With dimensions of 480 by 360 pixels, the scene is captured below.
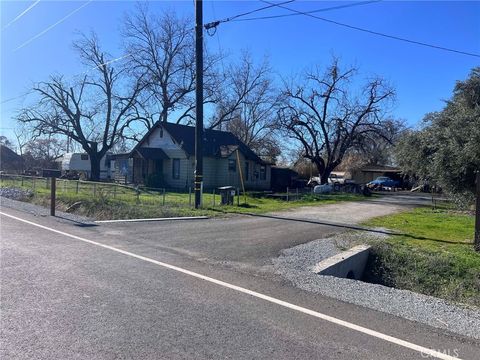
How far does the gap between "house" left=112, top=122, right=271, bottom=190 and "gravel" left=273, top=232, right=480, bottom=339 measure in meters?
26.4

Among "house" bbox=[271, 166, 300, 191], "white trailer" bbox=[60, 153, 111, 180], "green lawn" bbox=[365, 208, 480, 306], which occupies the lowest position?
"green lawn" bbox=[365, 208, 480, 306]

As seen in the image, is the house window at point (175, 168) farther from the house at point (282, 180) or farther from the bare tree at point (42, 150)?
the bare tree at point (42, 150)

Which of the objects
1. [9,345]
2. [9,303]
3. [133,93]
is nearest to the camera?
[9,345]

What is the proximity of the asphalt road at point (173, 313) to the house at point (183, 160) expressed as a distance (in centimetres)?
2592

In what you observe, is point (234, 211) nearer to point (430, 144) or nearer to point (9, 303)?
point (430, 144)

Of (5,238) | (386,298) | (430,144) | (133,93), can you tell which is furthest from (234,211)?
(133,93)

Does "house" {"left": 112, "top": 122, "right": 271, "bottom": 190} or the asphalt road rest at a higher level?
"house" {"left": 112, "top": 122, "right": 271, "bottom": 190}

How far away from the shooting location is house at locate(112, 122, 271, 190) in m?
35.2

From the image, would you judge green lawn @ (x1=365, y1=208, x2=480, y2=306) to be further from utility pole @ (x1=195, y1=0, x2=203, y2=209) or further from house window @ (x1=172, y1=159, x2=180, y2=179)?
house window @ (x1=172, y1=159, x2=180, y2=179)

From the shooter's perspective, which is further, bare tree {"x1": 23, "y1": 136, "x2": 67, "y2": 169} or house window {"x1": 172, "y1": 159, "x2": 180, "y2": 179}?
bare tree {"x1": 23, "y1": 136, "x2": 67, "y2": 169}

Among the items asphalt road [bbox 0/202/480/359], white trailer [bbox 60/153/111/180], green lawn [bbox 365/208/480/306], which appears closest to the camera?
asphalt road [bbox 0/202/480/359]

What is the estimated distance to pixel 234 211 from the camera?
18125 mm

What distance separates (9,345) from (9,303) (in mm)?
1412

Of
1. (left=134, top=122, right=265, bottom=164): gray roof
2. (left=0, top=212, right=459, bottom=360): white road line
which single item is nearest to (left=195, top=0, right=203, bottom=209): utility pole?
(left=0, top=212, right=459, bottom=360): white road line
